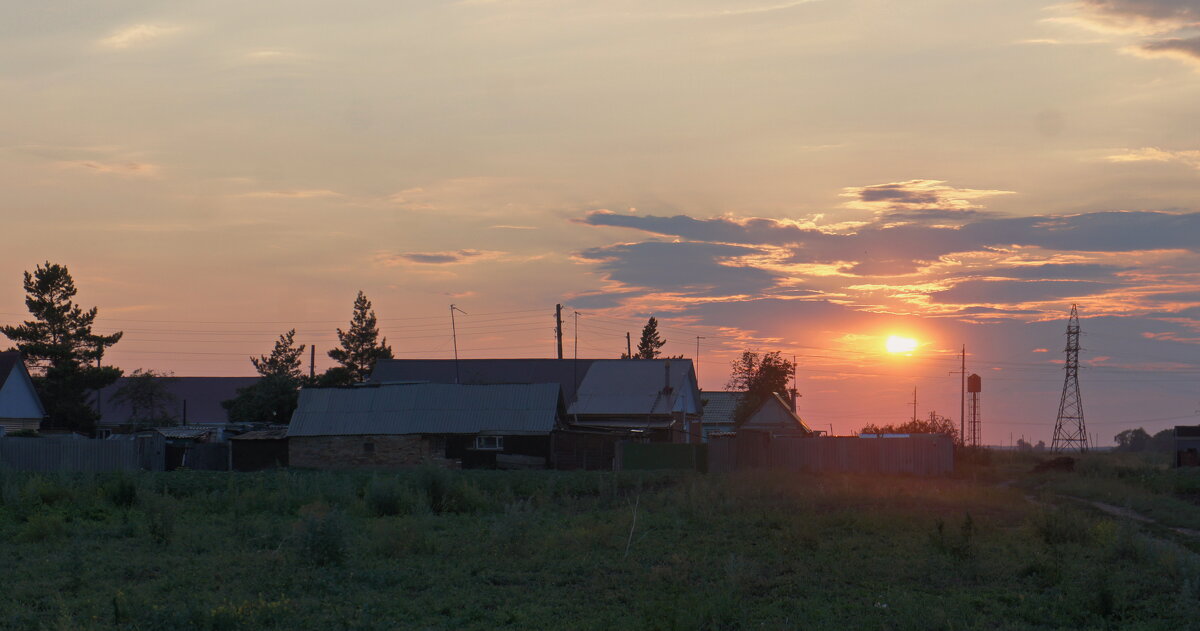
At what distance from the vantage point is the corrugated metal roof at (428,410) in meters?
52.0

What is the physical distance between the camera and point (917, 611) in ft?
41.0

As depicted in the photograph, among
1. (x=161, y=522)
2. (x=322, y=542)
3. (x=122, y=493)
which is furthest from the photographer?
(x=122, y=493)

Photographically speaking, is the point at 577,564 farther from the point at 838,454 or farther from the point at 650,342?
the point at 650,342

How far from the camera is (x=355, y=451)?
52438 millimetres

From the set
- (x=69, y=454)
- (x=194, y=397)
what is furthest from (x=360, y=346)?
(x=69, y=454)

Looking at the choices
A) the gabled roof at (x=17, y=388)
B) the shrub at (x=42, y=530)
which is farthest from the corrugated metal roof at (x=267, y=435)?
the shrub at (x=42, y=530)

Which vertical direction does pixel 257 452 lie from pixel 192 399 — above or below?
below

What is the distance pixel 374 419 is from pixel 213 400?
4197 centimetres

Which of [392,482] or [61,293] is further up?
[61,293]

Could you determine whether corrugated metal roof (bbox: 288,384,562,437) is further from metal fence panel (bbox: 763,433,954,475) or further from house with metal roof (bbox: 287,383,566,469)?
metal fence panel (bbox: 763,433,954,475)

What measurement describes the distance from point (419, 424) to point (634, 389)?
55.6ft

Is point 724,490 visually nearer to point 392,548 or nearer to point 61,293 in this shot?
point 392,548

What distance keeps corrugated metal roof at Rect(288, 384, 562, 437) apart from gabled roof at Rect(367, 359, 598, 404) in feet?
50.0

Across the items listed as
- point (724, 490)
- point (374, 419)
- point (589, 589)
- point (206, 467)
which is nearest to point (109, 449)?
point (206, 467)
